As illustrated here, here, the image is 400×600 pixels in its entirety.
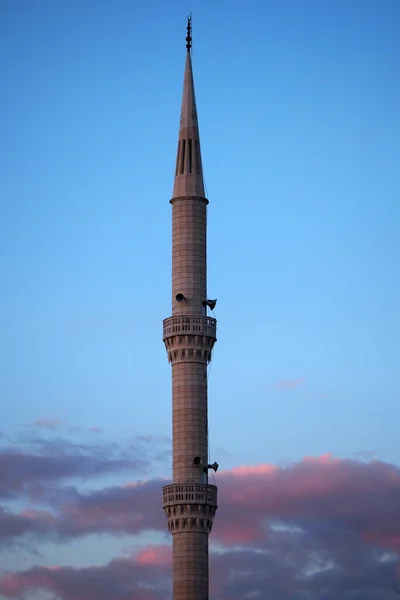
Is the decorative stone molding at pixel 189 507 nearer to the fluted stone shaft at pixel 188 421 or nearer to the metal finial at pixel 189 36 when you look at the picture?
the fluted stone shaft at pixel 188 421

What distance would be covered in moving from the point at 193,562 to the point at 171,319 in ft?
67.3

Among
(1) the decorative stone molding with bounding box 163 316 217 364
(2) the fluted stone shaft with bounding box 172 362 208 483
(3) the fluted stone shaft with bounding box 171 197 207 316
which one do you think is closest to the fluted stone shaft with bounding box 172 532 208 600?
(2) the fluted stone shaft with bounding box 172 362 208 483

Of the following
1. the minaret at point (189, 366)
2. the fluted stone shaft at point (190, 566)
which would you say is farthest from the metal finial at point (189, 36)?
the fluted stone shaft at point (190, 566)

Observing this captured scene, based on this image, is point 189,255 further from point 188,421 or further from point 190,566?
point 190,566

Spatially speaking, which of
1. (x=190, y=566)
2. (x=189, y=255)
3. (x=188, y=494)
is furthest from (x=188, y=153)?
(x=190, y=566)

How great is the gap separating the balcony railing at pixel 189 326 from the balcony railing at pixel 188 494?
1276 centimetres

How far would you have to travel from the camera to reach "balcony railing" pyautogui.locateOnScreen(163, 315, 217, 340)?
133125 millimetres

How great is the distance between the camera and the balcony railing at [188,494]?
129m

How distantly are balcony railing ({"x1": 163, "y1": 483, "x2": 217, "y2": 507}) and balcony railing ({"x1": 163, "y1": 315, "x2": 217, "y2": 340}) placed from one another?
502 inches

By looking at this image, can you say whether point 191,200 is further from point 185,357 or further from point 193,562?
point 193,562

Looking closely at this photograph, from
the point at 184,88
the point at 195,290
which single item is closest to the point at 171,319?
the point at 195,290

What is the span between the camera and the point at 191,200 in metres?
136

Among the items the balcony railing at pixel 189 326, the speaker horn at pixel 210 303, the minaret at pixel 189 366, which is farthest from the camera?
the speaker horn at pixel 210 303

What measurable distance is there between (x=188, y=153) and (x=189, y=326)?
15.7m
